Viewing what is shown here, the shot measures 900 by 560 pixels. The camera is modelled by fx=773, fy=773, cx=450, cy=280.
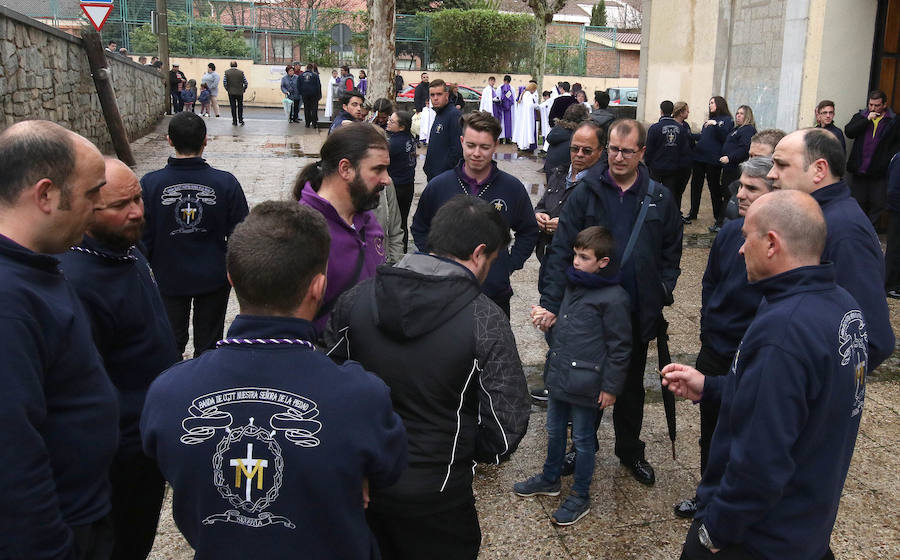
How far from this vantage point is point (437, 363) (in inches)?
94.0

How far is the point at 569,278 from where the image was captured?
4000 millimetres

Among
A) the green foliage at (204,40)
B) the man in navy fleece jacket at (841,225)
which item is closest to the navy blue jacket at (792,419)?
the man in navy fleece jacket at (841,225)

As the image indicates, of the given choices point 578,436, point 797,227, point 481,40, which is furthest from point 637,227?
point 481,40

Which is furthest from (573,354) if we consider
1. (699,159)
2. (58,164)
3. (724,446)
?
(699,159)

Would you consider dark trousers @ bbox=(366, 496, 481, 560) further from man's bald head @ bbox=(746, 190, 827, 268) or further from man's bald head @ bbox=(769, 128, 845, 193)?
man's bald head @ bbox=(769, 128, 845, 193)

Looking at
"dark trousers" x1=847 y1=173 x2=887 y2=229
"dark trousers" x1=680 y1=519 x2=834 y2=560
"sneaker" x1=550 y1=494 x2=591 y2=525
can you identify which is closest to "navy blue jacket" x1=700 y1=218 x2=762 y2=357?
"sneaker" x1=550 y1=494 x2=591 y2=525

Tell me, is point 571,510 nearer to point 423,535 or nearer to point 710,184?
point 423,535

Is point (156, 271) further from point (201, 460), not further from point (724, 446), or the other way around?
point (724, 446)

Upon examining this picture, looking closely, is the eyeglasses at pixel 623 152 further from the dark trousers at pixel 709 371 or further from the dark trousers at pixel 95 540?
the dark trousers at pixel 95 540

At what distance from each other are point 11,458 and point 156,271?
2708 mm

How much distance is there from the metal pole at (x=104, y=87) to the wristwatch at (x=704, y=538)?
13.0 m

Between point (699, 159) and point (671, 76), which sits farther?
point (671, 76)

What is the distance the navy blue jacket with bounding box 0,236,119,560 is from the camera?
5.79ft

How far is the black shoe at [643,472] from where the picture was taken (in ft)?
14.1
